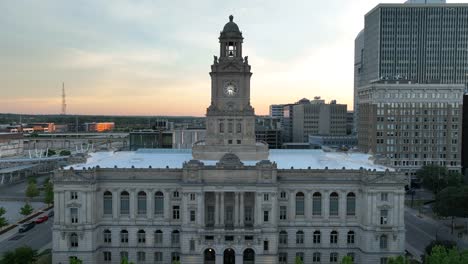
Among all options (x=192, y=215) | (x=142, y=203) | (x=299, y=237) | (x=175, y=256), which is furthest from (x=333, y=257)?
(x=142, y=203)

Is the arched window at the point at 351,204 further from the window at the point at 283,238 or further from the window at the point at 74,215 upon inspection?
the window at the point at 74,215

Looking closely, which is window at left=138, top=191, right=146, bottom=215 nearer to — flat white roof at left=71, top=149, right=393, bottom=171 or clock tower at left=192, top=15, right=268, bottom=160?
flat white roof at left=71, top=149, right=393, bottom=171

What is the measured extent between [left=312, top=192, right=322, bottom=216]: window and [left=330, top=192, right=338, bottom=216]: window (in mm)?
1945

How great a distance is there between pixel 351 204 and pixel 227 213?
21.6 m

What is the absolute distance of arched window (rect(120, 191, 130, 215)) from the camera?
83.1 meters

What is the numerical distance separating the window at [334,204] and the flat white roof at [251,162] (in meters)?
6.24

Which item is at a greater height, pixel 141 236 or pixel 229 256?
pixel 141 236

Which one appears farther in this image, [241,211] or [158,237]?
[158,237]

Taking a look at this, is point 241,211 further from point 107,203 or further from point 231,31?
point 231,31

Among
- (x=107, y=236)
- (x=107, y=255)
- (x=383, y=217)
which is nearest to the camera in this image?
(x=383, y=217)

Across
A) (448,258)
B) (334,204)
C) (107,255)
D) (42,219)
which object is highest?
(334,204)

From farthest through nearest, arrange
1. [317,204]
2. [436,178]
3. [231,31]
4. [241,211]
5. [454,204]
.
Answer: [436,178] → [454,204] → [231,31] → [317,204] → [241,211]

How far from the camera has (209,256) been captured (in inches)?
3196

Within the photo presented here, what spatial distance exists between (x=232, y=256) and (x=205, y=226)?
6.85 metres
